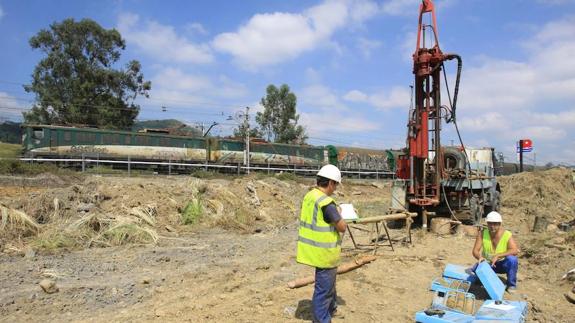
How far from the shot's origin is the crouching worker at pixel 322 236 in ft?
15.4

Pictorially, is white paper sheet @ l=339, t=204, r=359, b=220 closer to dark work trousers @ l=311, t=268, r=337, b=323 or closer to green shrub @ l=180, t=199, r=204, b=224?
dark work trousers @ l=311, t=268, r=337, b=323

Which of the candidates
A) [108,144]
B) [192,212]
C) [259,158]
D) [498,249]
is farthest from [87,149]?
[498,249]

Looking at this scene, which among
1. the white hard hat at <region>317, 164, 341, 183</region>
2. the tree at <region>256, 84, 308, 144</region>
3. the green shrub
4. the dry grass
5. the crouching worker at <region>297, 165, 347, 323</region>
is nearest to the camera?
the crouching worker at <region>297, 165, 347, 323</region>

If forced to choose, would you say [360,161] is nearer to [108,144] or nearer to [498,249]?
[108,144]

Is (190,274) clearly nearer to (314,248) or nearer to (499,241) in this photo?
(314,248)

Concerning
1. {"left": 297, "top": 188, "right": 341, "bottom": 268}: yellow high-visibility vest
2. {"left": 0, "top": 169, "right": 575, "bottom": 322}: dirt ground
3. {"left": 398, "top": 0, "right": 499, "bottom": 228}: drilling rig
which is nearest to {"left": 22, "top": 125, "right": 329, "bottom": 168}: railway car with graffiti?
{"left": 0, "top": 169, "right": 575, "bottom": 322}: dirt ground

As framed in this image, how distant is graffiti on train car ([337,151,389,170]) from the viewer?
1649 inches

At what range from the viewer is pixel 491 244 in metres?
6.77

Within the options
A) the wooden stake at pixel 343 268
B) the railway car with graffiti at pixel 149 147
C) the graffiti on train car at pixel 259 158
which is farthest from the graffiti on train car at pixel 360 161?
the wooden stake at pixel 343 268

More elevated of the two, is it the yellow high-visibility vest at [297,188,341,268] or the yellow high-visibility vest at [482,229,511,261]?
the yellow high-visibility vest at [297,188,341,268]

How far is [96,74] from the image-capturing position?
4388 centimetres

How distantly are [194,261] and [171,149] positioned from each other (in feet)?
75.3

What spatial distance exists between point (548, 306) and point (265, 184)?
14341 millimetres

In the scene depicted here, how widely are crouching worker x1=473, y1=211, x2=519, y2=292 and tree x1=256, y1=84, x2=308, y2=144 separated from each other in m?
54.2
